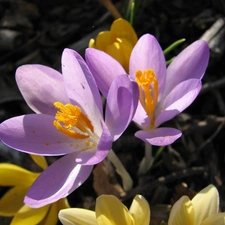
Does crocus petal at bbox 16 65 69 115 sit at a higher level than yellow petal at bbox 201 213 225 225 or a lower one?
higher

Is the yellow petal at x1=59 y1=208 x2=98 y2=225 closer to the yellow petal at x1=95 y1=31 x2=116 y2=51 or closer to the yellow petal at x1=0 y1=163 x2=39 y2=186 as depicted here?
the yellow petal at x1=0 y1=163 x2=39 y2=186

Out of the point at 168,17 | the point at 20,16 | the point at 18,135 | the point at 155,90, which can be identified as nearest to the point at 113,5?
the point at 168,17

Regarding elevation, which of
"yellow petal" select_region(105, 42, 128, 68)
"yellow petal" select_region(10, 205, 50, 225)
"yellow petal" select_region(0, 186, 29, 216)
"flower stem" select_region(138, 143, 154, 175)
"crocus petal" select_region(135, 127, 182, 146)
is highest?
"yellow petal" select_region(105, 42, 128, 68)

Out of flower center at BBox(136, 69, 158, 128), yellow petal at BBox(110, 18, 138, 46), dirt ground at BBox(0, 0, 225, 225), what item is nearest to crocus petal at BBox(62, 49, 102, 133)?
flower center at BBox(136, 69, 158, 128)

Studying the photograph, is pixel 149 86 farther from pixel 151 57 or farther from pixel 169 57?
pixel 169 57

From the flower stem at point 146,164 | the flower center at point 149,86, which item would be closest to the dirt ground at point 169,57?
the flower stem at point 146,164

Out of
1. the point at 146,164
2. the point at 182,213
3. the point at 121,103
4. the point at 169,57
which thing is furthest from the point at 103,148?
the point at 169,57
